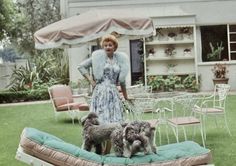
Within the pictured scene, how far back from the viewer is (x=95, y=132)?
5.60m

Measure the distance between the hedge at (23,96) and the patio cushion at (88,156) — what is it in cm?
1339

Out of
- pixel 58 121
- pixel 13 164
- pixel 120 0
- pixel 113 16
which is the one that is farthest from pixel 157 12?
pixel 13 164

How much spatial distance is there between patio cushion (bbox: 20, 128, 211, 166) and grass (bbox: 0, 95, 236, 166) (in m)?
1.74

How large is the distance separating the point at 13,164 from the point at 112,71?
2215 millimetres

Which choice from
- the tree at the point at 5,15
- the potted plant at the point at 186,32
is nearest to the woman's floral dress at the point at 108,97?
the potted plant at the point at 186,32

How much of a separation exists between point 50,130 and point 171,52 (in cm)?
871

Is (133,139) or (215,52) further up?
(215,52)

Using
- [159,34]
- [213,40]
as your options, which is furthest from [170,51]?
[213,40]

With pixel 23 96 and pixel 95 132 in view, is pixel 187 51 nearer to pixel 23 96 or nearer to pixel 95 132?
pixel 23 96

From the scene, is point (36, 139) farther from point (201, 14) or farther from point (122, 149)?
point (201, 14)

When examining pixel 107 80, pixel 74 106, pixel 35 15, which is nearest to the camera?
pixel 107 80

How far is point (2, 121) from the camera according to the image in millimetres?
12719

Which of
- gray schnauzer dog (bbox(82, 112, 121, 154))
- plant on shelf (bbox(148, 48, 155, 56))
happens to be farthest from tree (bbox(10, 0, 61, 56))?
gray schnauzer dog (bbox(82, 112, 121, 154))

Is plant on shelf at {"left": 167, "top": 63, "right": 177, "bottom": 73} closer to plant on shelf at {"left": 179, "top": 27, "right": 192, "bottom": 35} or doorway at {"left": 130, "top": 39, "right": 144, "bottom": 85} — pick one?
doorway at {"left": 130, "top": 39, "right": 144, "bottom": 85}
